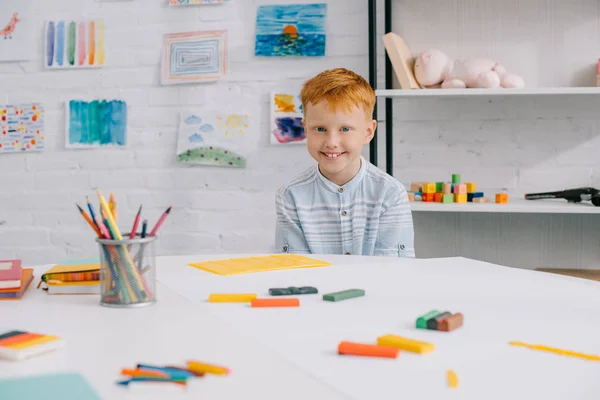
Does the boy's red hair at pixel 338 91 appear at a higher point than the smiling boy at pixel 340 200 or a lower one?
higher

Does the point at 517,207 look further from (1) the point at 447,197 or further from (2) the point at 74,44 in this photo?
(2) the point at 74,44

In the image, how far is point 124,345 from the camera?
0.70 metres

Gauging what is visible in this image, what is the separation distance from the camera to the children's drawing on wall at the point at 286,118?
100 inches

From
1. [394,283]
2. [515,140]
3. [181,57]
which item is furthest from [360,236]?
[181,57]

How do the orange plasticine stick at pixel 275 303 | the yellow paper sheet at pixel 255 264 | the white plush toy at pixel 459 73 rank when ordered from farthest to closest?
the white plush toy at pixel 459 73 → the yellow paper sheet at pixel 255 264 → the orange plasticine stick at pixel 275 303

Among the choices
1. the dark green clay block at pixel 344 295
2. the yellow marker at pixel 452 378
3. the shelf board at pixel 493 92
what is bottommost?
the yellow marker at pixel 452 378

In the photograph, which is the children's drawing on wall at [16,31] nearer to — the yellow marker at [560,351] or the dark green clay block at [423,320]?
the dark green clay block at [423,320]

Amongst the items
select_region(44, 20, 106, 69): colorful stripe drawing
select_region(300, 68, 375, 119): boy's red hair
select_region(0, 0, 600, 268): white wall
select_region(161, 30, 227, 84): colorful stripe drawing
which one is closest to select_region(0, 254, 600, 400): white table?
select_region(300, 68, 375, 119): boy's red hair

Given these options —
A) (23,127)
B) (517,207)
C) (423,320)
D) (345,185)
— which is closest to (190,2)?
(23,127)

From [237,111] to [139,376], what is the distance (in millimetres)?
2082

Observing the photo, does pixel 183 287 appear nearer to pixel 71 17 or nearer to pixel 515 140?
pixel 515 140

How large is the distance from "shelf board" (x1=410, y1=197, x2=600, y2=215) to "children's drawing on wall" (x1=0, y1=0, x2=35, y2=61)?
65.4 inches

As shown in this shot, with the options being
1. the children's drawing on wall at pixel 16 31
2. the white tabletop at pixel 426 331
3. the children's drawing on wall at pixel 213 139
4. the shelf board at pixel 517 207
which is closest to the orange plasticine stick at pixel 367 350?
the white tabletop at pixel 426 331

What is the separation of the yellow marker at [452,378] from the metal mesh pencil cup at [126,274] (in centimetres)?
42
